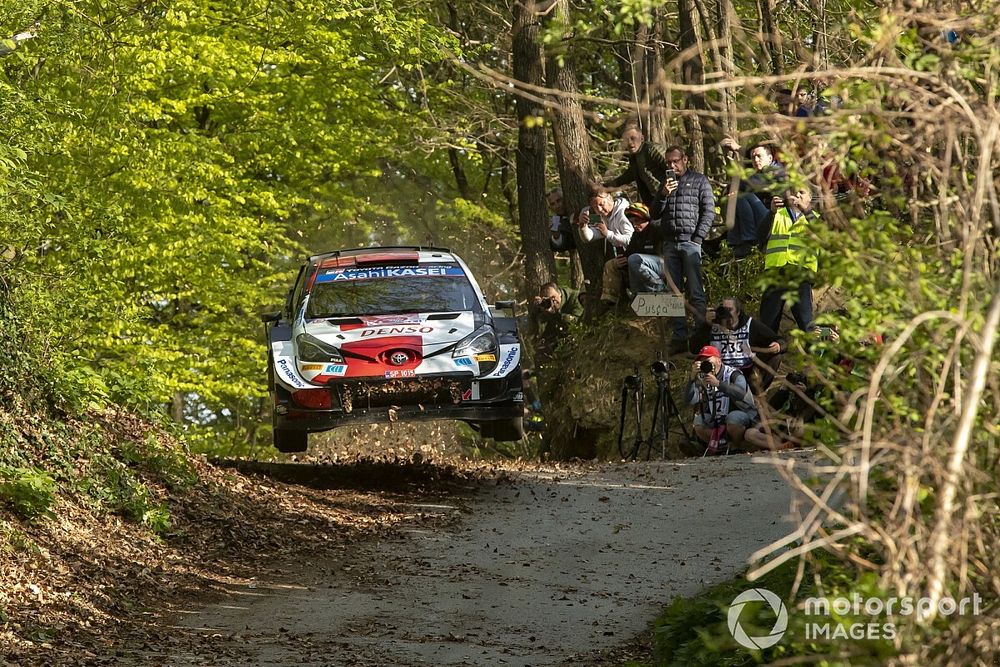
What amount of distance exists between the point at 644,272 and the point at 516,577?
25.9 feet

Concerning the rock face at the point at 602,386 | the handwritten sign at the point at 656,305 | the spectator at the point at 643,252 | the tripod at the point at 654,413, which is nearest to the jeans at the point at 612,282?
the rock face at the point at 602,386

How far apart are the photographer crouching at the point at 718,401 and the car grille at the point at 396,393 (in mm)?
2988

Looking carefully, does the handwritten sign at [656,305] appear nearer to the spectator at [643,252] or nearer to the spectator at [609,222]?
the spectator at [643,252]

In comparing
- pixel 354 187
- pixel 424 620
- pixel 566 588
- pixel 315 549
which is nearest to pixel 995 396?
pixel 424 620

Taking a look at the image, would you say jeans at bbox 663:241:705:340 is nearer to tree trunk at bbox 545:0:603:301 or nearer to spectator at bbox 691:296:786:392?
spectator at bbox 691:296:786:392

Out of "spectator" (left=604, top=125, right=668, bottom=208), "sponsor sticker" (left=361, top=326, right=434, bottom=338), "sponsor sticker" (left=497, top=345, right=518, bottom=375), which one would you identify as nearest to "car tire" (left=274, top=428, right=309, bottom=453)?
"sponsor sticker" (left=361, top=326, right=434, bottom=338)

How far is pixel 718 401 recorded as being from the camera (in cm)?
1525

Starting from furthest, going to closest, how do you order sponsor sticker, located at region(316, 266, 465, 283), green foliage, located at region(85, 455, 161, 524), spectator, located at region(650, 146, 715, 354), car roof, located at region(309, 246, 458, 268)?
spectator, located at region(650, 146, 715, 354)
car roof, located at region(309, 246, 458, 268)
sponsor sticker, located at region(316, 266, 465, 283)
green foliage, located at region(85, 455, 161, 524)

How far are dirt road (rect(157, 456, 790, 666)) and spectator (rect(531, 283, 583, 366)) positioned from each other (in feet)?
19.1

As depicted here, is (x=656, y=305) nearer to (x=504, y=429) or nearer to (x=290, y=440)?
(x=504, y=429)

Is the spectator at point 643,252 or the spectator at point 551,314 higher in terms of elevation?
the spectator at point 643,252

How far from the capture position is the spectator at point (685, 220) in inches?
628

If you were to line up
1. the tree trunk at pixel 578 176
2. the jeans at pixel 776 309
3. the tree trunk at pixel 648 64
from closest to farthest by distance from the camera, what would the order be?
the jeans at pixel 776 309, the tree trunk at pixel 648 64, the tree trunk at pixel 578 176

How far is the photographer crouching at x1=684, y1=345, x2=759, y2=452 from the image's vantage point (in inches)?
578
